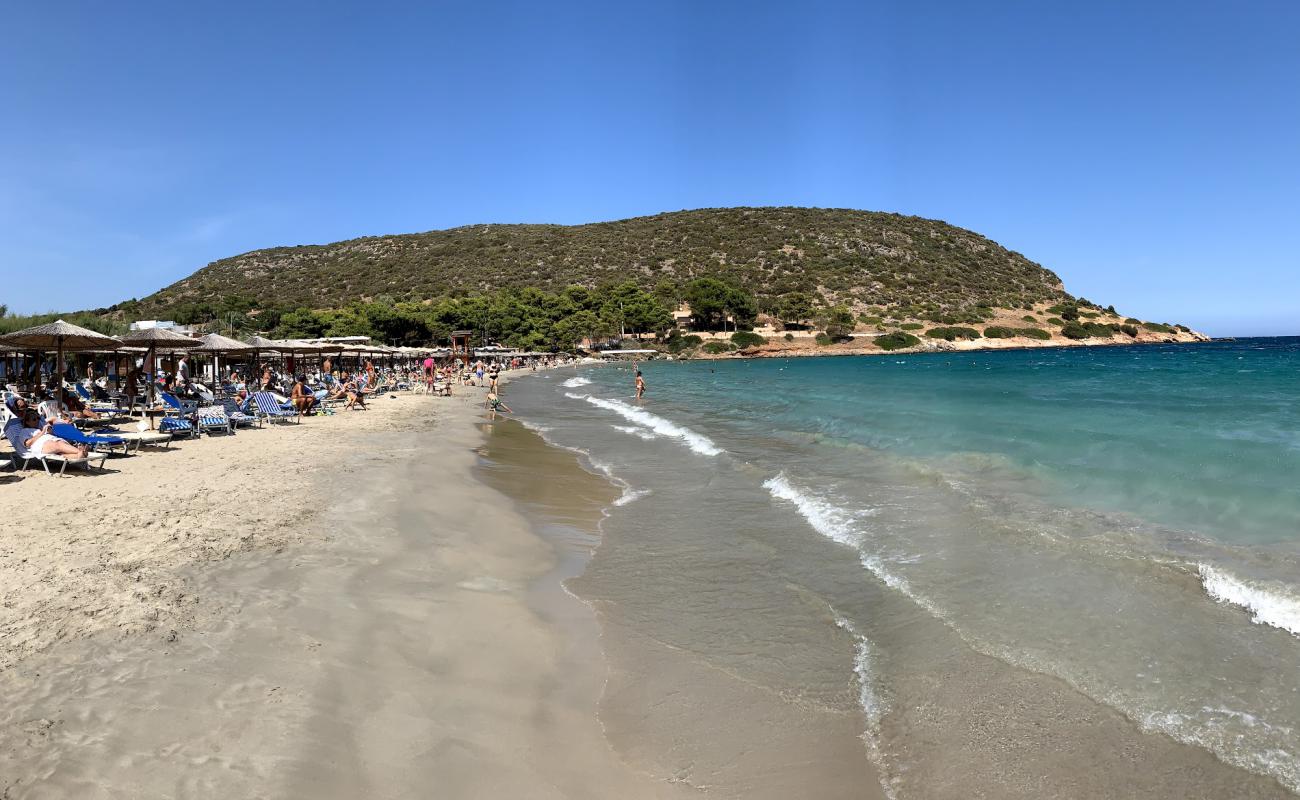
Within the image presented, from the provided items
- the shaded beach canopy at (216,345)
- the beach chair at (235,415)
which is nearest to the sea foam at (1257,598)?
the beach chair at (235,415)

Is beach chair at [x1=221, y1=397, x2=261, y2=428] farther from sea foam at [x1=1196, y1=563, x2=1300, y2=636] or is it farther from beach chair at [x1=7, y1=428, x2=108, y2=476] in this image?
sea foam at [x1=1196, y1=563, x2=1300, y2=636]

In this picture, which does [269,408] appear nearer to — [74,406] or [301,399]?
[301,399]

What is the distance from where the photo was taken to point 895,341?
81.2m

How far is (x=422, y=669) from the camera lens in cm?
425

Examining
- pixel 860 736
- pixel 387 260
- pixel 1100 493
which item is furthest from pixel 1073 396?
pixel 387 260

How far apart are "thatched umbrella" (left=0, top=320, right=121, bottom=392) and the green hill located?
69717mm

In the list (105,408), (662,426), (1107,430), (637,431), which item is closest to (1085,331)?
(1107,430)

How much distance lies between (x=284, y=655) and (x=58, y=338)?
11.9 metres

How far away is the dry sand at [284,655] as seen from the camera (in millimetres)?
3146

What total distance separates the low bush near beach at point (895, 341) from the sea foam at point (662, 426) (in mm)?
59570

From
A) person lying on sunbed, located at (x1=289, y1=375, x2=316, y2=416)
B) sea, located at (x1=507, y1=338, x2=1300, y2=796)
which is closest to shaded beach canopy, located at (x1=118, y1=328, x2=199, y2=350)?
person lying on sunbed, located at (x1=289, y1=375, x2=316, y2=416)

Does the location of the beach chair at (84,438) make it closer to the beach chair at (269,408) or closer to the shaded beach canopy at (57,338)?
the shaded beach canopy at (57,338)

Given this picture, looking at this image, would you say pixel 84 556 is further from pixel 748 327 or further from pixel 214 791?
pixel 748 327

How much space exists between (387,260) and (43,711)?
336 feet
